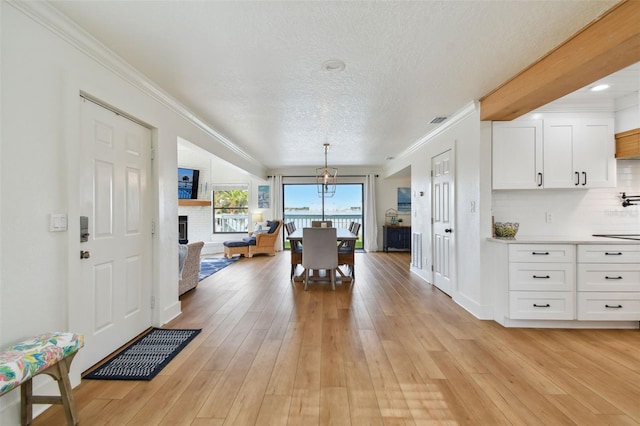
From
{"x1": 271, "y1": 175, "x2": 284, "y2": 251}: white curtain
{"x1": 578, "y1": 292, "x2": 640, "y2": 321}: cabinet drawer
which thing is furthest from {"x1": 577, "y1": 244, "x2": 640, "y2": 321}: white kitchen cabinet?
{"x1": 271, "y1": 175, "x2": 284, "y2": 251}: white curtain

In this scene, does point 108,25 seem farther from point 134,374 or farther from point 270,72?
point 134,374

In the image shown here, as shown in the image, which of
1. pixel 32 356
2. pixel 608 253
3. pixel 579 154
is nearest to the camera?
pixel 32 356

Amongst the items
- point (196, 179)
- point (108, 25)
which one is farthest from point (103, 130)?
point (196, 179)

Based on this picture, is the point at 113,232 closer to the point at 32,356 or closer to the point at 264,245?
the point at 32,356

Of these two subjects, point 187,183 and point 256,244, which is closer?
point 256,244

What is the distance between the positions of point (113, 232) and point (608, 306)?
15.4 feet

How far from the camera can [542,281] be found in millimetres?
2811

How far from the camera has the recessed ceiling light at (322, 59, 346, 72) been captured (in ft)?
7.40

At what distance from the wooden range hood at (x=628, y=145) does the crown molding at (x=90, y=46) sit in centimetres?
483

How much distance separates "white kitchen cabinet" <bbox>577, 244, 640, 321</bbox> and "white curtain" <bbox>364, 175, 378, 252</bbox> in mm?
5479

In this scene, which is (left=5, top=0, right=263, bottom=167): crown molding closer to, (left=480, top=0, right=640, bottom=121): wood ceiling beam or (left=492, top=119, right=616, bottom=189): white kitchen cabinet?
(left=480, top=0, right=640, bottom=121): wood ceiling beam

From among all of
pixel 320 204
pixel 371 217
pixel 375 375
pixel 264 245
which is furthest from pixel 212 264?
pixel 375 375

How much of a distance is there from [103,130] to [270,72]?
1.45 meters

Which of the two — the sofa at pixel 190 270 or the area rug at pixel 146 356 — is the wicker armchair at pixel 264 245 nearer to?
the sofa at pixel 190 270
